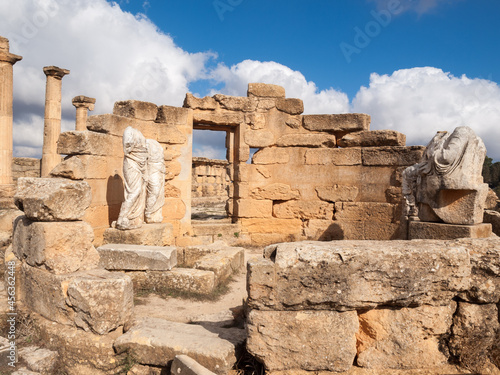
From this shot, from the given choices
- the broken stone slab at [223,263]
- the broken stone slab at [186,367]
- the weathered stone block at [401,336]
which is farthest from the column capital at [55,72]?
the weathered stone block at [401,336]

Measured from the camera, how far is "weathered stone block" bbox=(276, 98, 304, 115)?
28.1 feet

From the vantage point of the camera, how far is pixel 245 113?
28.0 ft

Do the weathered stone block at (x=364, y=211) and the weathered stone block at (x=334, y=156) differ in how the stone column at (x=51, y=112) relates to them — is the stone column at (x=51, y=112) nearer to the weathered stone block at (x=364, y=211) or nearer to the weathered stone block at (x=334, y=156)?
the weathered stone block at (x=334, y=156)

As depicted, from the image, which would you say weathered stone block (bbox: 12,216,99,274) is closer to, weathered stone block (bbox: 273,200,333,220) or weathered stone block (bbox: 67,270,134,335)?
weathered stone block (bbox: 67,270,134,335)

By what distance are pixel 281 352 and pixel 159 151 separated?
511 centimetres

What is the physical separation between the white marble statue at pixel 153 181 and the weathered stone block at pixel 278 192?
8.22 ft

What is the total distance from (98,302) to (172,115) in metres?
5.53

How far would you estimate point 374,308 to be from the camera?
8.80 feet

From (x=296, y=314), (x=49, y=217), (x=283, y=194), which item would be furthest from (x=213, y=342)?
(x=283, y=194)

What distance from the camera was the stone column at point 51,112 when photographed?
14133mm

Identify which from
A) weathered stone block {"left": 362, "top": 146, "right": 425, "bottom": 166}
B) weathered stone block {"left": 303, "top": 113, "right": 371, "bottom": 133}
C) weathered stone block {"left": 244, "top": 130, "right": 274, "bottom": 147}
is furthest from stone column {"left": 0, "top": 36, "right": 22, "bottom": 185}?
weathered stone block {"left": 362, "top": 146, "right": 425, "bottom": 166}

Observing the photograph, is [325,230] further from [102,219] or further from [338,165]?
[102,219]

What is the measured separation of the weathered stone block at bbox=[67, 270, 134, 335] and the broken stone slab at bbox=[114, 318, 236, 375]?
20 centimetres

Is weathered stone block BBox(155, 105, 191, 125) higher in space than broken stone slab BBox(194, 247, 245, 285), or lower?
higher
